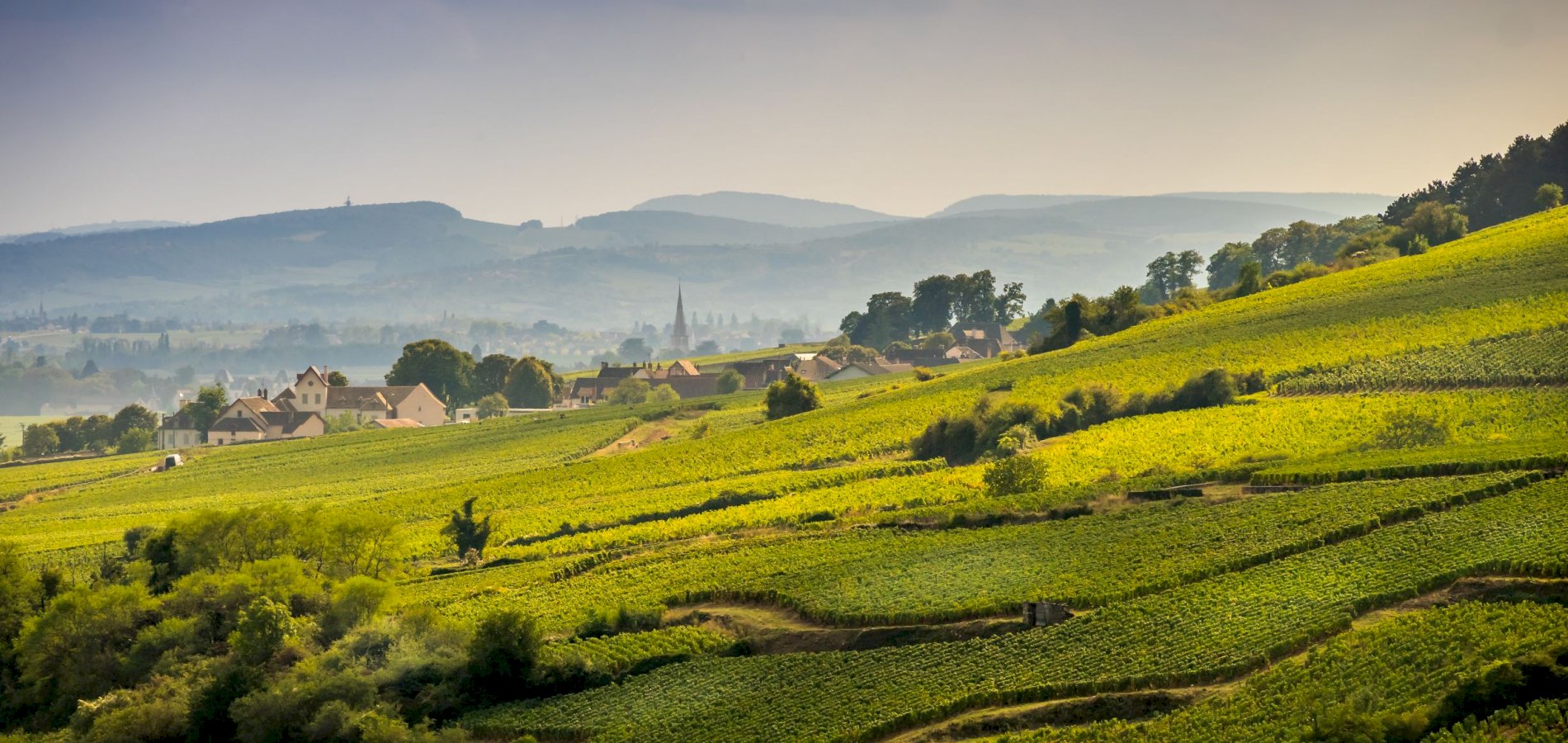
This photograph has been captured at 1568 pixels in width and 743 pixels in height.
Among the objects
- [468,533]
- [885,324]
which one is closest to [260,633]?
[468,533]

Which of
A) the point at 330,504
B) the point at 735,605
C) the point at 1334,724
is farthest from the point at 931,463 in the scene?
the point at 1334,724

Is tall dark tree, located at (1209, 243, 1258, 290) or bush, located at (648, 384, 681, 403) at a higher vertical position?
tall dark tree, located at (1209, 243, 1258, 290)

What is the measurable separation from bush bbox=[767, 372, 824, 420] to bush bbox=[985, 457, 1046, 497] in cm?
3638

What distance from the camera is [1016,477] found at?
56344mm

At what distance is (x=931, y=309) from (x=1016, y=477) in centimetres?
13379

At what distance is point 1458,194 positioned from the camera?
13712cm

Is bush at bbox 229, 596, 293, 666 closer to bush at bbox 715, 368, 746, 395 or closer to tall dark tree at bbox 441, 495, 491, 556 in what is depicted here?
tall dark tree at bbox 441, 495, 491, 556

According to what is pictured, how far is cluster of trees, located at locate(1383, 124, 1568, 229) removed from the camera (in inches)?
4916

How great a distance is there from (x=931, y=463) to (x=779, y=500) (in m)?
8.97

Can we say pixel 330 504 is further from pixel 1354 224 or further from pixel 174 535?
pixel 1354 224

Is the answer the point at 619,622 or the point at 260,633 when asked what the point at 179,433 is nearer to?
the point at 260,633

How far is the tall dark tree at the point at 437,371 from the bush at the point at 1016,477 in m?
105

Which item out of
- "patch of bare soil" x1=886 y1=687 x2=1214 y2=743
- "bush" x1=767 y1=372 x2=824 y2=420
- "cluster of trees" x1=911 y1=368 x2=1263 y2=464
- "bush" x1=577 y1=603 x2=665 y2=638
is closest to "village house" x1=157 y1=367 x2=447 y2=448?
"bush" x1=767 y1=372 x2=824 y2=420

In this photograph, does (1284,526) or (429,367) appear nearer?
(1284,526)
